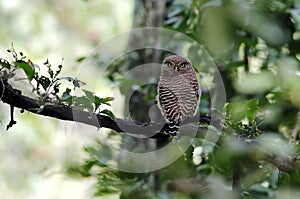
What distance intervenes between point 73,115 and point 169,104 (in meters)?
0.20

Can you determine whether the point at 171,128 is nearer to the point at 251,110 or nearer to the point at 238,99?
the point at 251,110

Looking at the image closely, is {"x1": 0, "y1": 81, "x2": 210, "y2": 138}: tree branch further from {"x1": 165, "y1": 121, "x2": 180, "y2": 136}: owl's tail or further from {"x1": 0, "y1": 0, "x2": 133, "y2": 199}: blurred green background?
{"x1": 0, "y1": 0, "x2": 133, "y2": 199}: blurred green background

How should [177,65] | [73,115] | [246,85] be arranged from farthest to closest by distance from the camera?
[246,85], [177,65], [73,115]

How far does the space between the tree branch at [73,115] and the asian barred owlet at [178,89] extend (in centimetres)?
8

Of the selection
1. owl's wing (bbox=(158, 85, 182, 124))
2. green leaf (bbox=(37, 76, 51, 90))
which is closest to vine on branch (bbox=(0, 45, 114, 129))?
green leaf (bbox=(37, 76, 51, 90))

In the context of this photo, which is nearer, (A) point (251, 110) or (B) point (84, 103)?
(B) point (84, 103)

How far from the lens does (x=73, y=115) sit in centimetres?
77

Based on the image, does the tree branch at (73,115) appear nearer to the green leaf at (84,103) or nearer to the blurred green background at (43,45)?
the green leaf at (84,103)

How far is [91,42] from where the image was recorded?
315 cm

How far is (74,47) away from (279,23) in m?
1.69

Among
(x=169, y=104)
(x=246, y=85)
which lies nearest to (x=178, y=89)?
(x=169, y=104)

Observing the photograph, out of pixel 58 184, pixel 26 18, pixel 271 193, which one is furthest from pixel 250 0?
pixel 26 18

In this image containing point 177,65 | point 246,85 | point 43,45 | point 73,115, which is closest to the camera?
point 73,115

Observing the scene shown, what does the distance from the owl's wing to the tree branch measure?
0.06m
